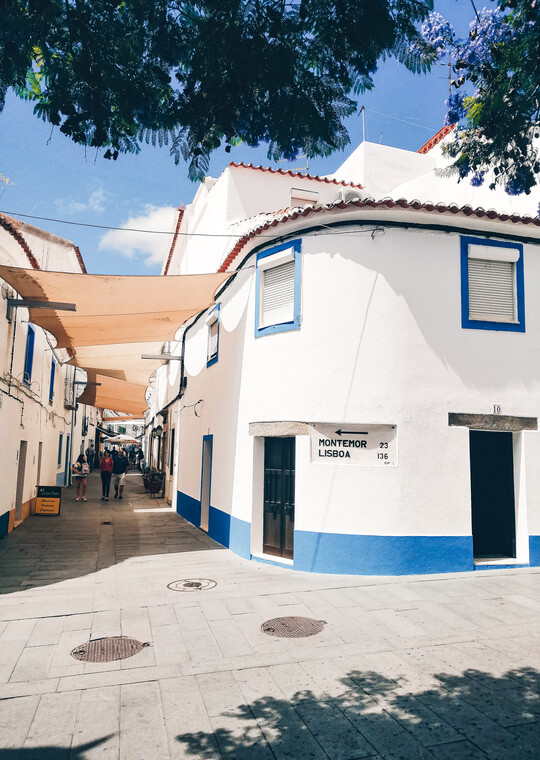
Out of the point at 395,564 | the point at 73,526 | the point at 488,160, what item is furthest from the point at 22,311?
the point at 488,160

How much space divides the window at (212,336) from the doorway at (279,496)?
144 inches

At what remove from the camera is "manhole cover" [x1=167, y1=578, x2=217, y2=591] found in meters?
7.91

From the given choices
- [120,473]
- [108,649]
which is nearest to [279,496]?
[108,649]

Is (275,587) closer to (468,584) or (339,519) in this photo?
(339,519)

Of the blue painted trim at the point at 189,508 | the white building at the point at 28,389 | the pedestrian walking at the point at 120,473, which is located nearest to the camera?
the white building at the point at 28,389

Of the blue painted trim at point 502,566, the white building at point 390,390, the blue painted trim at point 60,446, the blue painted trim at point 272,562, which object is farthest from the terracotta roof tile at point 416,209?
the blue painted trim at point 60,446

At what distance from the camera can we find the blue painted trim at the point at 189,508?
14156mm

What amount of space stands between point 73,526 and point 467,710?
11.5 metres

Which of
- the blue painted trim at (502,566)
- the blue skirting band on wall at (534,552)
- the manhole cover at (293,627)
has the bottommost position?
the manhole cover at (293,627)

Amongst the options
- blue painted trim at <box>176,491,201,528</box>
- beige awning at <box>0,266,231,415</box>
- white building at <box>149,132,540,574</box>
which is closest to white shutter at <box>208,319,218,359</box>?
beige awning at <box>0,266,231,415</box>

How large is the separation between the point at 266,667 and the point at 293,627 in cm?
116

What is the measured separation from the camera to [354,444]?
29.0 feet

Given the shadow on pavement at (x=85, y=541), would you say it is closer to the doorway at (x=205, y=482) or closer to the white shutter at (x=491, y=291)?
the doorway at (x=205, y=482)

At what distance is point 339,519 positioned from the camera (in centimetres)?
866
